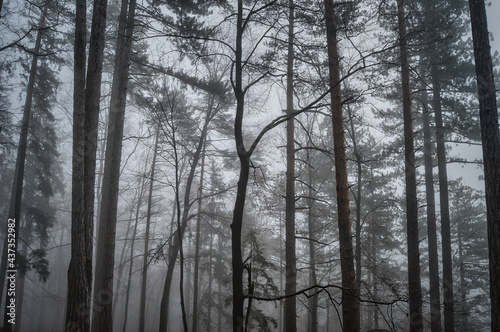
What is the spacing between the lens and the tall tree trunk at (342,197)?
4.91 m

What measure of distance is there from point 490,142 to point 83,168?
8.31 meters

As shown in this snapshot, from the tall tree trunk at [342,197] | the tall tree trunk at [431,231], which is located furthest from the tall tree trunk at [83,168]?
the tall tree trunk at [431,231]

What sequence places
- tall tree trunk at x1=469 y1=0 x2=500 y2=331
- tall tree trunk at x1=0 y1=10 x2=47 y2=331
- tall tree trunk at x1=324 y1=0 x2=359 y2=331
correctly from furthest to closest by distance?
tall tree trunk at x1=0 y1=10 x2=47 y2=331
tall tree trunk at x1=469 y1=0 x2=500 y2=331
tall tree trunk at x1=324 y1=0 x2=359 y2=331

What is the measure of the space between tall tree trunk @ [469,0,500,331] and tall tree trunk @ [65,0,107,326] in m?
7.60

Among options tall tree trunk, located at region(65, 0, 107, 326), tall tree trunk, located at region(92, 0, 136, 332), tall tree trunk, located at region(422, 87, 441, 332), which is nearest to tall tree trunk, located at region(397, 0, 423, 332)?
tall tree trunk, located at region(422, 87, 441, 332)

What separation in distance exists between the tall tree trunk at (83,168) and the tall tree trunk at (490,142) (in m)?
7.60

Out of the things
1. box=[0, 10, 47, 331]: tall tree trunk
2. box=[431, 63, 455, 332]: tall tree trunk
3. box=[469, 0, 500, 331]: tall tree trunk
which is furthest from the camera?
box=[0, 10, 47, 331]: tall tree trunk

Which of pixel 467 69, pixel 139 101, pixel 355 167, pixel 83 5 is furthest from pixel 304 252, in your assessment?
pixel 83 5

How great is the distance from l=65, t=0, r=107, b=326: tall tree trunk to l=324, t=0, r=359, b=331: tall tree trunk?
4.84 m

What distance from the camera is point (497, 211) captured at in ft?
19.0

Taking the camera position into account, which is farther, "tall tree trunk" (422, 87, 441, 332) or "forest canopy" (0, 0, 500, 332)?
"tall tree trunk" (422, 87, 441, 332)

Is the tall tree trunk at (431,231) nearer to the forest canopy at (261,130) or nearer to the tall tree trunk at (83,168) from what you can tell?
the forest canopy at (261,130)

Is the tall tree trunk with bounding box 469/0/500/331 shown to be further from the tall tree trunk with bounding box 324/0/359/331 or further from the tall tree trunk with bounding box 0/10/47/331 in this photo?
the tall tree trunk with bounding box 0/10/47/331

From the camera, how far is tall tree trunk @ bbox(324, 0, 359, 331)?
16.1ft
